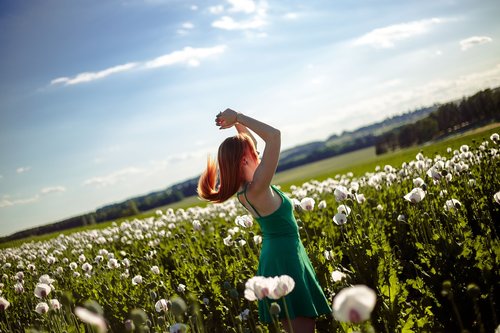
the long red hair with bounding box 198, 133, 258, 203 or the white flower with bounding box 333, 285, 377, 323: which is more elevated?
the long red hair with bounding box 198, 133, 258, 203

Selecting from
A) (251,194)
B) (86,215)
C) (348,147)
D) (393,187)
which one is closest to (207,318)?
(251,194)

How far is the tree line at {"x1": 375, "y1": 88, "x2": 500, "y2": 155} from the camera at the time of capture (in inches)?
2092

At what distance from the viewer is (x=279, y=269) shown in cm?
304

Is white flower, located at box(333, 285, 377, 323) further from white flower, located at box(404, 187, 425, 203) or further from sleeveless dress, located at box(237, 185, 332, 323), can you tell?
white flower, located at box(404, 187, 425, 203)

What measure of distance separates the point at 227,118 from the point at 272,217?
0.99 metres

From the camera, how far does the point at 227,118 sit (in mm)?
3391

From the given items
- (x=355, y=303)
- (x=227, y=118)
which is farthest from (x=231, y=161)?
(x=355, y=303)

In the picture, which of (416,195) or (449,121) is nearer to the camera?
(416,195)

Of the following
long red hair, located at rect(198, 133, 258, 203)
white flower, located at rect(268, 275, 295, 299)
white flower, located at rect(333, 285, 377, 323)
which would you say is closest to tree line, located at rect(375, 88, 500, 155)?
long red hair, located at rect(198, 133, 258, 203)

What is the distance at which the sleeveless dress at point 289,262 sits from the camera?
2.99 m

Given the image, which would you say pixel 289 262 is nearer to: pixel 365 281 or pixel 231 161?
pixel 231 161

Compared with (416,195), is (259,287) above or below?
above

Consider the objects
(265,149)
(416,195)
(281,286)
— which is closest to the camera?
(281,286)

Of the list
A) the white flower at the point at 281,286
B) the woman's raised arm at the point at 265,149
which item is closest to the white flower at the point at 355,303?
the white flower at the point at 281,286
